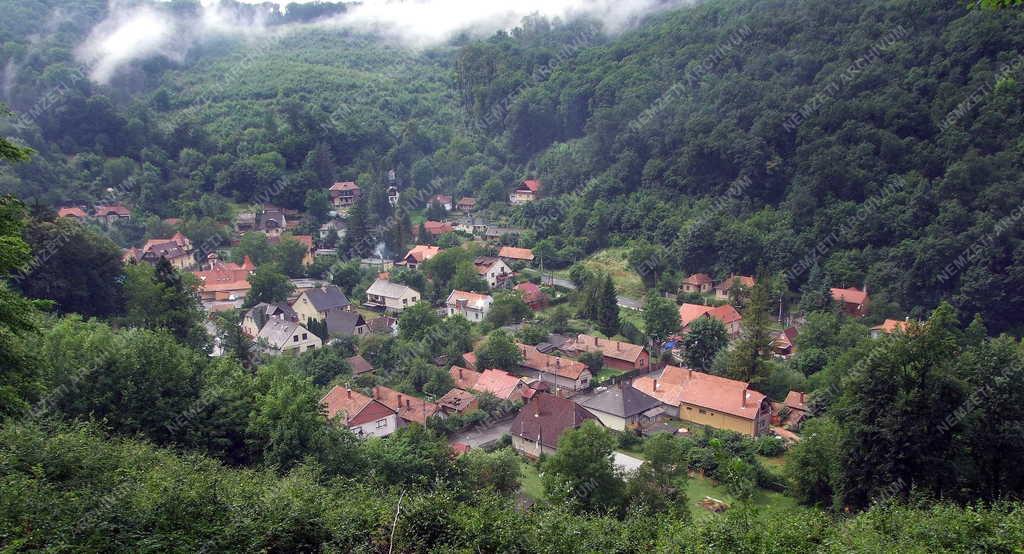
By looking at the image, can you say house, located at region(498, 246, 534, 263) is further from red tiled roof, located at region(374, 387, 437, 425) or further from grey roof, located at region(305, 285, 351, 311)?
red tiled roof, located at region(374, 387, 437, 425)

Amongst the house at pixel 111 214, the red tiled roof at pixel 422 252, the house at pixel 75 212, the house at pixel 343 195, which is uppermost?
the house at pixel 75 212

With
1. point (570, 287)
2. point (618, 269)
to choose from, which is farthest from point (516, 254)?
point (618, 269)

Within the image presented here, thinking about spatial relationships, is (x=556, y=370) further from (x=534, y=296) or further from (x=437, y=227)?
(x=437, y=227)

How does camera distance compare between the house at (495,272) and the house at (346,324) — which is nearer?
the house at (346,324)

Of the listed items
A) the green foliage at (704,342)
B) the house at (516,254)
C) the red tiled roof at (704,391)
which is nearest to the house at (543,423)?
the red tiled roof at (704,391)

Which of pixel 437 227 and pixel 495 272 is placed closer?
pixel 495 272

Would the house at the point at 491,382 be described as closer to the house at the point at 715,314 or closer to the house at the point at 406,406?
the house at the point at 406,406

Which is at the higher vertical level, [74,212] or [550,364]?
[74,212]
